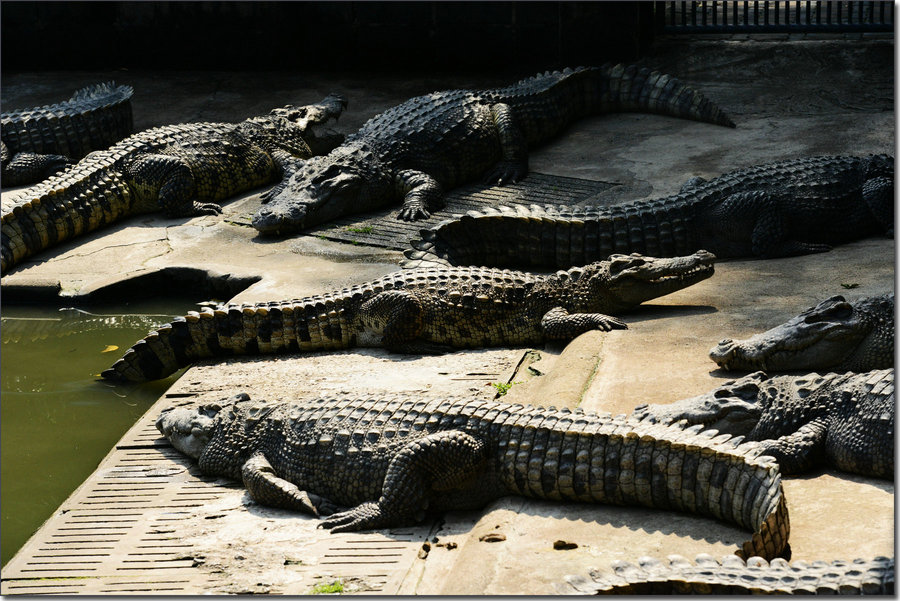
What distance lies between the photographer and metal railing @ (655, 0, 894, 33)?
1312 cm

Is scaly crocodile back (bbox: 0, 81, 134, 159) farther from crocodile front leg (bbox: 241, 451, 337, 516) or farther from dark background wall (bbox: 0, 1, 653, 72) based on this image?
crocodile front leg (bbox: 241, 451, 337, 516)

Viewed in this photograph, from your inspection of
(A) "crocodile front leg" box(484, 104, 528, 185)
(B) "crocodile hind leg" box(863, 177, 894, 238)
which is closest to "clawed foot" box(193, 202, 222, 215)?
(A) "crocodile front leg" box(484, 104, 528, 185)

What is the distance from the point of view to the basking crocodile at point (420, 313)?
7.66 meters

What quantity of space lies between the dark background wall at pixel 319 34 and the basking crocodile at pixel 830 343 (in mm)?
7975

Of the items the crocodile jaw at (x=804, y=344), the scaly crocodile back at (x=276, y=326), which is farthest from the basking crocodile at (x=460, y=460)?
the scaly crocodile back at (x=276, y=326)

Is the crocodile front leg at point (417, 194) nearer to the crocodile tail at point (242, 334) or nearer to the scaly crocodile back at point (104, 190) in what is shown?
the scaly crocodile back at point (104, 190)

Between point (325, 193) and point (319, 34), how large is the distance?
16.7 ft

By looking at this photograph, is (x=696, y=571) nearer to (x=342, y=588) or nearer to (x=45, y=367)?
(x=342, y=588)

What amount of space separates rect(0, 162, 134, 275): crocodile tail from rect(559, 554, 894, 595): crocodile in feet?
24.1

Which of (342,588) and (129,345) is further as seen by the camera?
(129,345)

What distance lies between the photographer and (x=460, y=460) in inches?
210

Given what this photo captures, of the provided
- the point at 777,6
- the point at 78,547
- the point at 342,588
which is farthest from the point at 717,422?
the point at 777,6

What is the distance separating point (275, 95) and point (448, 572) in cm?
1027

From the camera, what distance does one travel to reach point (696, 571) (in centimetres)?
383
